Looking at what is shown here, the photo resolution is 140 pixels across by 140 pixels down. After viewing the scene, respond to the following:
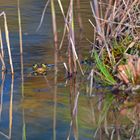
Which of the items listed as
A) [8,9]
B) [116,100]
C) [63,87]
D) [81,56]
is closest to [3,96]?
[63,87]

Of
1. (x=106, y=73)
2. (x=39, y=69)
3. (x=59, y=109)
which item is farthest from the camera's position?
(x=39, y=69)

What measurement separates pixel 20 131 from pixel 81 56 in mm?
2849

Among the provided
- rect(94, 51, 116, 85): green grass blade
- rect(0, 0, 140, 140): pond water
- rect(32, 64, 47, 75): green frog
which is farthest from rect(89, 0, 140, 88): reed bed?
rect(32, 64, 47, 75): green frog

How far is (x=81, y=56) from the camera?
838cm

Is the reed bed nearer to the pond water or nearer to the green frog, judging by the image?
the pond water

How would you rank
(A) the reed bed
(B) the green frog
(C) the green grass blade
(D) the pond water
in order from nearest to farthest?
(D) the pond water, (C) the green grass blade, (A) the reed bed, (B) the green frog

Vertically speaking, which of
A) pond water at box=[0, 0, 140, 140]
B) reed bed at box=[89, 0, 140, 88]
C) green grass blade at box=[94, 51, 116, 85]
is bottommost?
pond water at box=[0, 0, 140, 140]

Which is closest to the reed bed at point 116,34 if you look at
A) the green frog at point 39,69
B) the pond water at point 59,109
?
the pond water at point 59,109

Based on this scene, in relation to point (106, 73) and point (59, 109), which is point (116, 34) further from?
point (59, 109)

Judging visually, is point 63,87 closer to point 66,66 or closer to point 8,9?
point 66,66

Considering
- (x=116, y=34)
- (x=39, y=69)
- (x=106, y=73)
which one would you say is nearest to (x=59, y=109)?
(x=106, y=73)

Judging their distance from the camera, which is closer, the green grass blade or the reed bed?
the green grass blade

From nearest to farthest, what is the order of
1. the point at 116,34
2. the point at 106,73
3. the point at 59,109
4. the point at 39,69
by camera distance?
the point at 59,109, the point at 106,73, the point at 116,34, the point at 39,69

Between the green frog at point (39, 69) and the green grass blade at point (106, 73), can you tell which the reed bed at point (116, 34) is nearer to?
the green grass blade at point (106, 73)
